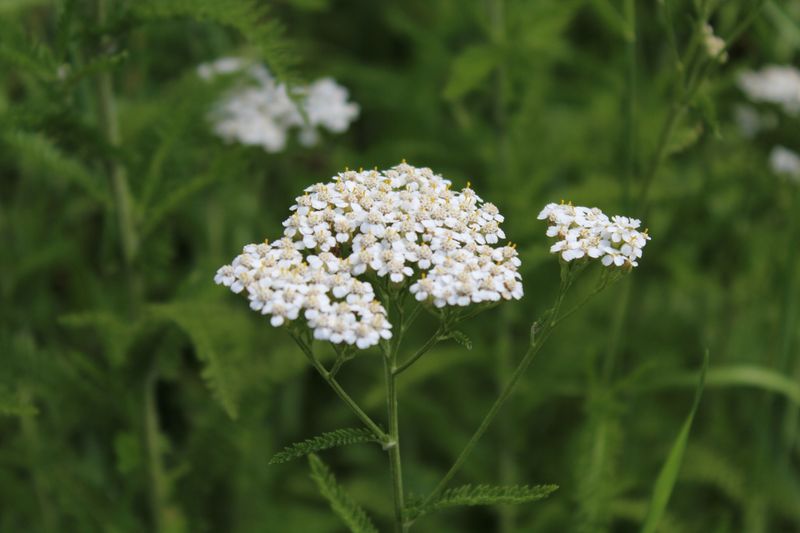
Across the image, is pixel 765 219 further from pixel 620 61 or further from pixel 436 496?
pixel 436 496

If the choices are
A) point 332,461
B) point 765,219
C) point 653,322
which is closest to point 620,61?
point 765,219

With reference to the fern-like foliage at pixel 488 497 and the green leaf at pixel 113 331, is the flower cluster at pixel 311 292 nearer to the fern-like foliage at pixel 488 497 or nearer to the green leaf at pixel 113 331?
the fern-like foliage at pixel 488 497

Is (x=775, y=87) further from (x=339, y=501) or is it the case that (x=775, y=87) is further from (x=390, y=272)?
(x=339, y=501)

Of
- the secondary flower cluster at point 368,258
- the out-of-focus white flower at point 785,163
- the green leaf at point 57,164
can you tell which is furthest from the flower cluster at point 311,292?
the out-of-focus white flower at point 785,163

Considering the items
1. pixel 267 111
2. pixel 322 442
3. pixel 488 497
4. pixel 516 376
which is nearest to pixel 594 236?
pixel 516 376

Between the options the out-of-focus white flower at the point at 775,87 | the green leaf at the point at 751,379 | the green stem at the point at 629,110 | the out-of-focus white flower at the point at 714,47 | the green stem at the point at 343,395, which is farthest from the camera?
the out-of-focus white flower at the point at 775,87
